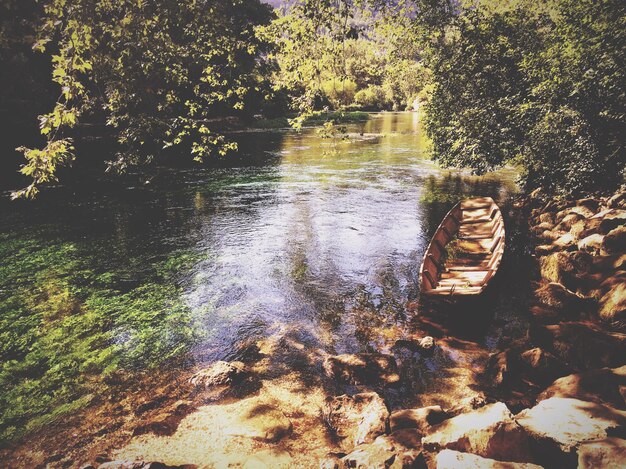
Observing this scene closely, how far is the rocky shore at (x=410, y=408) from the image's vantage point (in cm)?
362

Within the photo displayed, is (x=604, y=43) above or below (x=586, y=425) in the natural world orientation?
above

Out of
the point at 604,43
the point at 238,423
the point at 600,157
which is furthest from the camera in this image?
the point at 600,157

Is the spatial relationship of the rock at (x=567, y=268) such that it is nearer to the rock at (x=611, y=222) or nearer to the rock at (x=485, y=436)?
the rock at (x=611, y=222)

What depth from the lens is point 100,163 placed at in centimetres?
2778

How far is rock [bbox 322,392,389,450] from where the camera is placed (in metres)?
4.79

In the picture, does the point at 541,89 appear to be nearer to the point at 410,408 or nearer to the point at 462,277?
the point at 462,277

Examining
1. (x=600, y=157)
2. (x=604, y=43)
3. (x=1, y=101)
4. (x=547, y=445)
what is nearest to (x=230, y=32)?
(x=547, y=445)

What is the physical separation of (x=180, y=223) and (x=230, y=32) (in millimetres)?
10167

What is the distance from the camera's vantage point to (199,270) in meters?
10.8

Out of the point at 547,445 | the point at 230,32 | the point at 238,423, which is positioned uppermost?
the point at 230,32

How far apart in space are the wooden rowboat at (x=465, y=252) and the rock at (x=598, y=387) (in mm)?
2504

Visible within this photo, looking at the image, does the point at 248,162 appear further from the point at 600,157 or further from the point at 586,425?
the point at 586,425

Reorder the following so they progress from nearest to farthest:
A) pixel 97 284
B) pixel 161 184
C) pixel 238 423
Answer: pixel 238 423
pixel 97 284
pixel 161 184

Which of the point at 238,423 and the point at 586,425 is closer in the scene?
the point at 586,425
